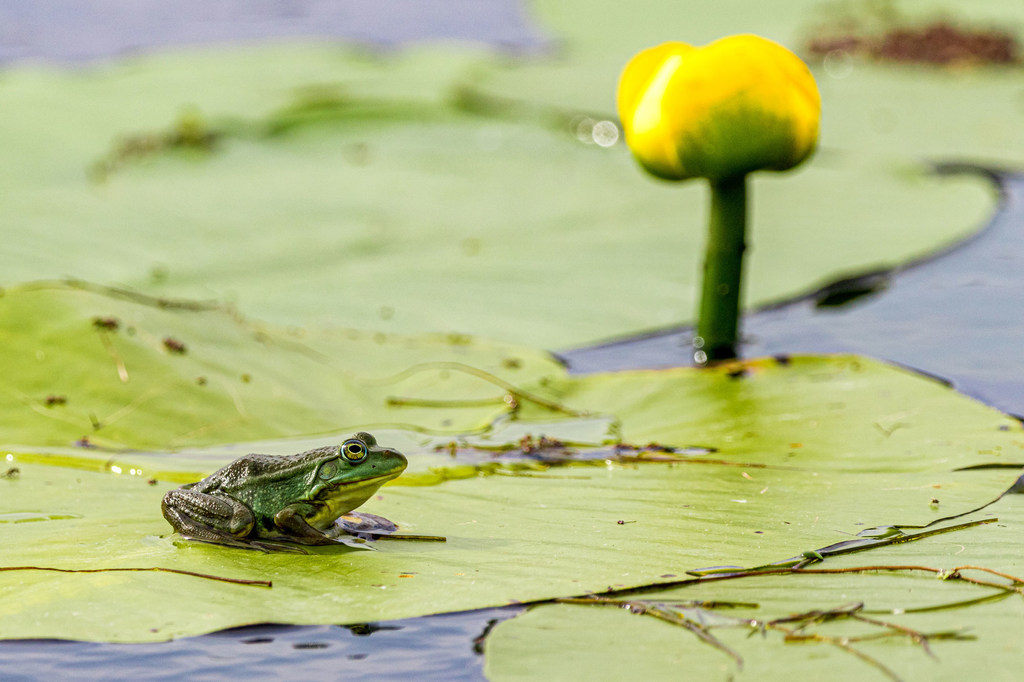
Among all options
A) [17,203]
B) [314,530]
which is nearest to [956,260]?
[314,530]

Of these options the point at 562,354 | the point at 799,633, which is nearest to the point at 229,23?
the point at 562,354

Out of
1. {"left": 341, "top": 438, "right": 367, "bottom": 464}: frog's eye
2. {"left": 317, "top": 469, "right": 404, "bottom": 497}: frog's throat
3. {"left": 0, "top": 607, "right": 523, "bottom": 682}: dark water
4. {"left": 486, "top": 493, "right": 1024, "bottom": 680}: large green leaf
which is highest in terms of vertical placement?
{"left": 341, "top": 438, "right": 367, "bottom": 464}: frog's eye

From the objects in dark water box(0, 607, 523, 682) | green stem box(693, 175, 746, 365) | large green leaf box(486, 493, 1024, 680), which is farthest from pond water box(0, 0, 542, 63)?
large green leaf box(486, 493, 1024, 680)

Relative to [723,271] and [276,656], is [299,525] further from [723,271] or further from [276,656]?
[723,271]

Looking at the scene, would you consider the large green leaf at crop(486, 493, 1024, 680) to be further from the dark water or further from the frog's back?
the frog's back

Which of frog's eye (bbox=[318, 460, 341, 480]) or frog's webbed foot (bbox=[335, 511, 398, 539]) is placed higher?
frog's eye (bbox=[318, 460, 341, 480])

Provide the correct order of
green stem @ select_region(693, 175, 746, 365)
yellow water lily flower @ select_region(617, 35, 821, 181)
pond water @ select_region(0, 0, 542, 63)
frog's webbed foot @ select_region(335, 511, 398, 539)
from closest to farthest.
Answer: frog's webbed foot @ select_region(335, 511, 398, 539)
yellow water lily flower @ select_region(617, 35, 821, 181)
green stem @ select_region(693, 175, 746, 365)
pond water @ select_region(0, 0, 542, 63)

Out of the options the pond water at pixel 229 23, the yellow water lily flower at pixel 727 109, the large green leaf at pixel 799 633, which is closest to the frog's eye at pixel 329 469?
the large green leaf at pixel 799 633
